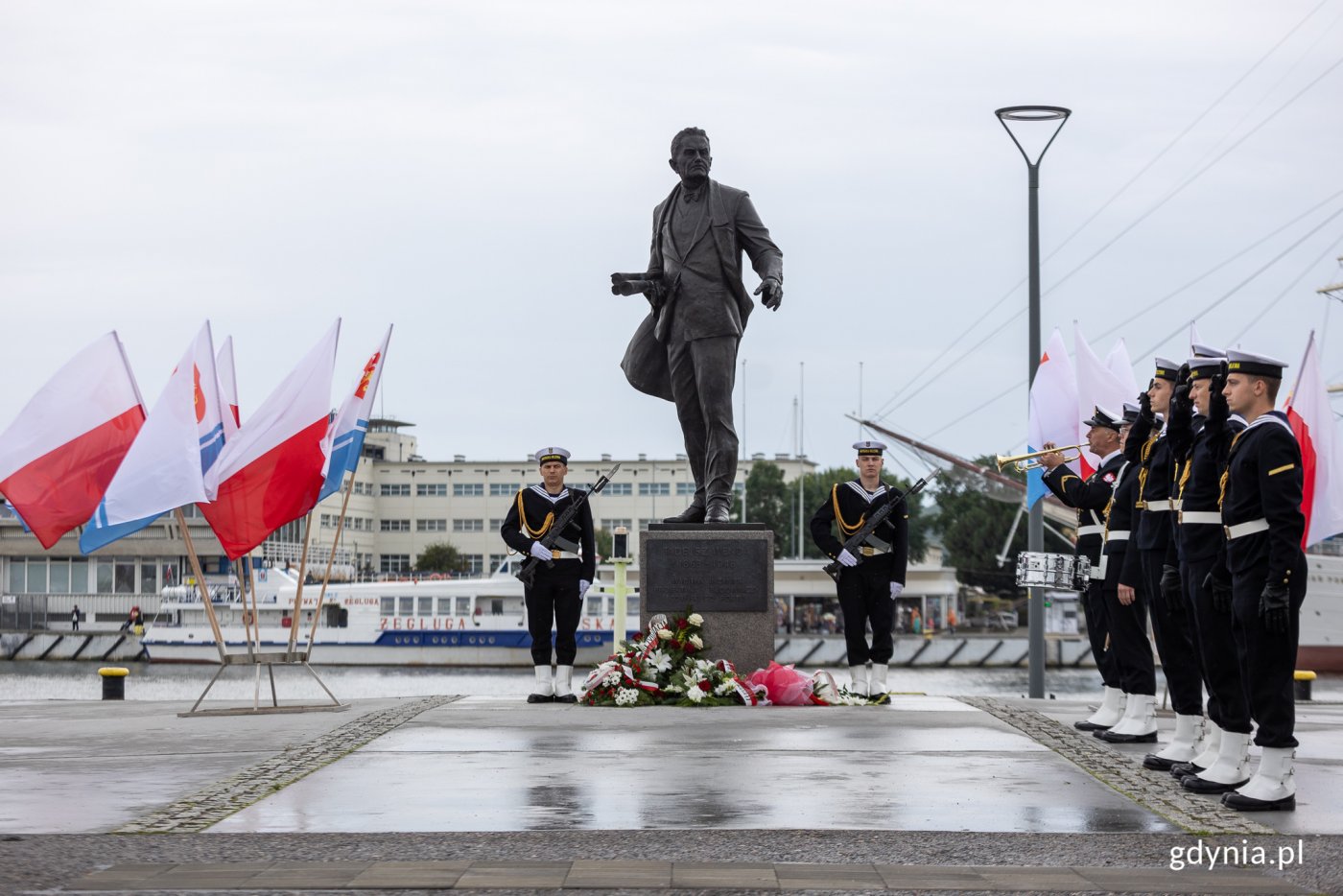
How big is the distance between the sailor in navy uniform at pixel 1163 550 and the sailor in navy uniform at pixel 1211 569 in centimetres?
64

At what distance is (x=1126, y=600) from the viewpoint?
1052 cm

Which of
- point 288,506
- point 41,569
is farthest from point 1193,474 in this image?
point 41,569

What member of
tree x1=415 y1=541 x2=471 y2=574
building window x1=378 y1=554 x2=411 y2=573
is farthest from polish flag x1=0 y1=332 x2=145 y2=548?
building window x1=378 y1=554 x2=411 y2=573

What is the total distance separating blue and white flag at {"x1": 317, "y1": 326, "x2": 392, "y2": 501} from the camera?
13664mm

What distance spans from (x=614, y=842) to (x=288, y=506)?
23.3ft

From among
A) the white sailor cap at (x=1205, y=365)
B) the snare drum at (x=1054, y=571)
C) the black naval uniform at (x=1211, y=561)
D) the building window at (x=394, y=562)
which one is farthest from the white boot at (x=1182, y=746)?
the building window at (x=394, y=562)

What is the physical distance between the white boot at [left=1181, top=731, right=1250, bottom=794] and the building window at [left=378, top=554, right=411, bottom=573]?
5115 inches

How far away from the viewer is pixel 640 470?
137m

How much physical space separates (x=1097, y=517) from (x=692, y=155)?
4258mm

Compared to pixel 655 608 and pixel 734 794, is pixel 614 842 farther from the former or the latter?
pixel 655 608

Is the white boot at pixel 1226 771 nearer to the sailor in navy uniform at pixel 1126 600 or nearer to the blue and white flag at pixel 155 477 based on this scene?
the sailor in navy uniform at pixel 1126 600

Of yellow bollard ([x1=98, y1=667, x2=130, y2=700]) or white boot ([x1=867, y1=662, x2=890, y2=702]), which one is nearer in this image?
white boot ([x1=867, y1=662, x2=890, y2=702])

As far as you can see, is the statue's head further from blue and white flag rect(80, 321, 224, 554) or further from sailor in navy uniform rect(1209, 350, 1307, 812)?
sailor in navy uniform rect(1209, 350, 1307, 812)

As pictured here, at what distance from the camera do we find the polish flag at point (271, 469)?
520 inches
